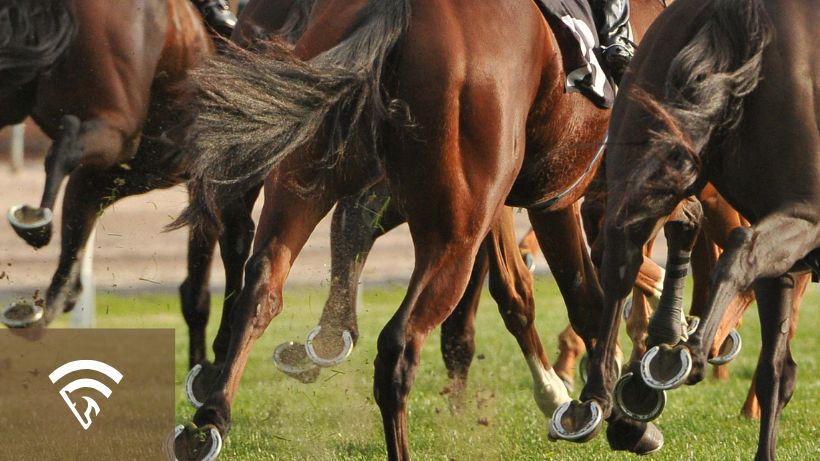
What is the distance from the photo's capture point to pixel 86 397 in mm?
5879

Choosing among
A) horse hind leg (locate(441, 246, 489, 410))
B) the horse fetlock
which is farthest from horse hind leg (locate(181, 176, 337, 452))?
horse hind leg (locate(441, 246, 489, 410))

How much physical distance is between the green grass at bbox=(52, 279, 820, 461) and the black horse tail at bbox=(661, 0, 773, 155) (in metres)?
1.94

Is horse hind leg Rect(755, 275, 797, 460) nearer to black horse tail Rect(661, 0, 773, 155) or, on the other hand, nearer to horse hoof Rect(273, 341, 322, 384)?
black horse tail Rect(661, 0, 773, 155)

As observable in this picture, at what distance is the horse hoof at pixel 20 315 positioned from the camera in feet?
18.5

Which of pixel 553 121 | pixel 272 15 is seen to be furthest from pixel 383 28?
pixel 272 15

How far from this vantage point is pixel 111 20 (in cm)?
584

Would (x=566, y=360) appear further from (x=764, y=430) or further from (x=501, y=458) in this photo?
(x=764, y=430)

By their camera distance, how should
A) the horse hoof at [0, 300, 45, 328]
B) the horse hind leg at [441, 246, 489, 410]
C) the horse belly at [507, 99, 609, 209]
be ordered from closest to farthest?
the horse belly at [507, 99, 609, 209]
the horse hoof at [0, 300, 45, 328]
the horse hind leg at [441, 246, 489, 410]

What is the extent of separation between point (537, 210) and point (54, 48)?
223 centimetres

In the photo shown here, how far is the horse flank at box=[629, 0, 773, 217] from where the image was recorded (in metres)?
4.23

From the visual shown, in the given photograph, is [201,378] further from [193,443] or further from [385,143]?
[385,143]

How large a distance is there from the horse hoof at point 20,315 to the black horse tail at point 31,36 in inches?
38.0

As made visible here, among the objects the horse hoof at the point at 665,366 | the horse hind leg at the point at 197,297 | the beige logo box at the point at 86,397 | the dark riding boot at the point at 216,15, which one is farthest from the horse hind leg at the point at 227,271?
the horse hoof at the point at 665,366

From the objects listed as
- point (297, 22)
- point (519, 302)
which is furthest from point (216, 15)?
point (519, 302)
